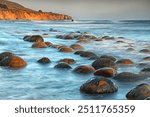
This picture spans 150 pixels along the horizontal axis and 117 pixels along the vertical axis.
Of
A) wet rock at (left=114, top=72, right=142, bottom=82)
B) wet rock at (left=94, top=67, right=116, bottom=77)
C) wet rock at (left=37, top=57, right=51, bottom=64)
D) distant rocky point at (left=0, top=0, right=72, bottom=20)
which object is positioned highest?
wet rock at (left=94, top=67, right=116, bottom=77)

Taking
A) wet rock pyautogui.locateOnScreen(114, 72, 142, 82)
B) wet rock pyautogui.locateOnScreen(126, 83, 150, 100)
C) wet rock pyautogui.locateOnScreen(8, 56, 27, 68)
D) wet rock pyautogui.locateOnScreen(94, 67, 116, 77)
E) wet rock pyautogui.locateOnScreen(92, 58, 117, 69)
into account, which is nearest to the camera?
wet rock pyautogui.locateOnScreen(126, 83, 150, 100)

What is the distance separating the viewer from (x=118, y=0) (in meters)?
10.2

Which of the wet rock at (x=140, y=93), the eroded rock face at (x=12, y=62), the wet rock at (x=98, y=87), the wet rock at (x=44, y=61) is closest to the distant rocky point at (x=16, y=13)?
the wet rock at (x=44, y=61)

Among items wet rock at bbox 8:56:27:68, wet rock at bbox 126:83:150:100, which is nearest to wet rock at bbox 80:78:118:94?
wet rock at bbox 126:83:150:100

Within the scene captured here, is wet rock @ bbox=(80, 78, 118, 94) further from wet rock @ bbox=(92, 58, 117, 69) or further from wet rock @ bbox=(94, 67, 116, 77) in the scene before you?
wet rock @ bbox=(92, 58, 117, 69)

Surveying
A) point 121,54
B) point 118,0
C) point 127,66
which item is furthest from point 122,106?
point 121,54

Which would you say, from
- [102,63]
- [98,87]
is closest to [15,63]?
[102,63]

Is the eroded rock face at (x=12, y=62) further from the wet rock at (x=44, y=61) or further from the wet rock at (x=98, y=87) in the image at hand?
the wet rock at (x=98, y=87)

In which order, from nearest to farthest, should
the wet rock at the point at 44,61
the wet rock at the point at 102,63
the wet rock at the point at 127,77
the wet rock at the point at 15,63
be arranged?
1. the wet rock at the point at 127,77
2. the wet rock at the point at 102,63
3. the wet rock at the point at 15,63
4. the wet rock at the point at 44,61

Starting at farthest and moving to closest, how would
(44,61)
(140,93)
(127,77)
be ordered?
(44,61)
(127,77)
(140,93)

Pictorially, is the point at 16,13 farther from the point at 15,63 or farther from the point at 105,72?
the point at 105,72

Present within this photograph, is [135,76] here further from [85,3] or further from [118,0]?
[85,3]

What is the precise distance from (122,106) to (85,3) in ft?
20.7

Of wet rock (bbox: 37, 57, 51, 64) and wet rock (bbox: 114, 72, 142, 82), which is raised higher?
wet rock (bbox: 114, 72, 142, 82)
